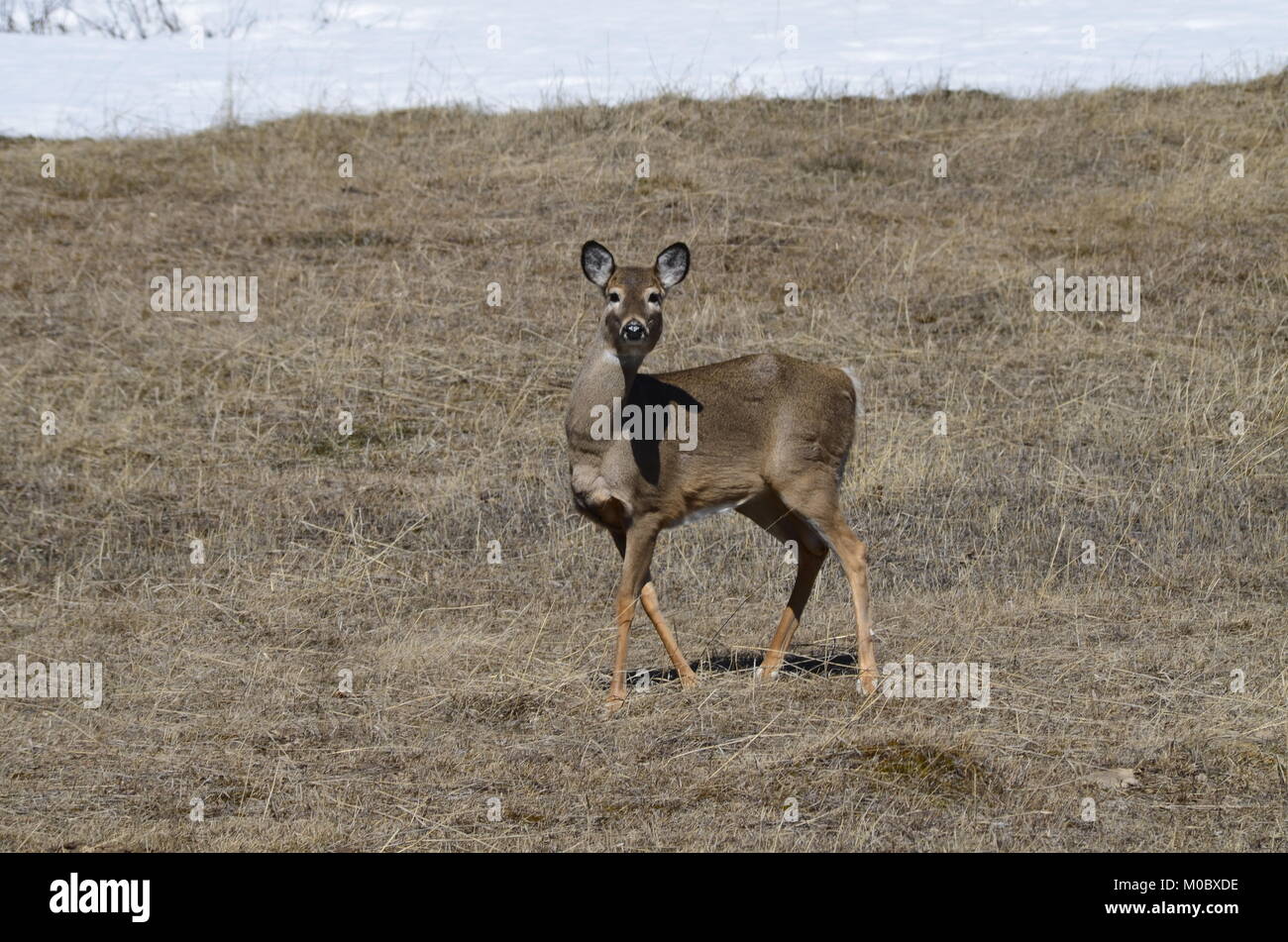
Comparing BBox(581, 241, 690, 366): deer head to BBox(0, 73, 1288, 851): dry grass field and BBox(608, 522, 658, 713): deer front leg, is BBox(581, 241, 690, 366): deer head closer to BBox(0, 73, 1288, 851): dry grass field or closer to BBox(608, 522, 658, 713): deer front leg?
BBox(608, 522, 658, 713): deer front leg

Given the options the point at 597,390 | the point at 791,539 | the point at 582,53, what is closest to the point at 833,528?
the point at 791,539

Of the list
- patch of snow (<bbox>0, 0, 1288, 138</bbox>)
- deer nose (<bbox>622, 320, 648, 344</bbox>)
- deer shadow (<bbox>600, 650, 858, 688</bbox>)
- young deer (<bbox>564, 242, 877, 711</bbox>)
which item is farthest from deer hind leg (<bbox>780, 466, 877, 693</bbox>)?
patch of snow (<bbox>0, 0, 1288, 138</bbox>)

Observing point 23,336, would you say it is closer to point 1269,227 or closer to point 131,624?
point 131,624

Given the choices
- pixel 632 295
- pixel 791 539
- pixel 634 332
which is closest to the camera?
pixel 634 332

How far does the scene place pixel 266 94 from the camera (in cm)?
2000

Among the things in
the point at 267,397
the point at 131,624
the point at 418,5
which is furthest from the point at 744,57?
the point at 131,624

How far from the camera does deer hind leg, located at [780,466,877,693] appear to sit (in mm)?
7695

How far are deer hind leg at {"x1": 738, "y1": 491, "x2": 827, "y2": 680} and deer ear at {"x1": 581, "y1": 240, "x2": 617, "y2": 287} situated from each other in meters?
1.29

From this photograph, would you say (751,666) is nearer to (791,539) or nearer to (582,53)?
(791,539)

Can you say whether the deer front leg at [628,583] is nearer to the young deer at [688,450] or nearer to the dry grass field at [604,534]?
the young deer at [688,450]

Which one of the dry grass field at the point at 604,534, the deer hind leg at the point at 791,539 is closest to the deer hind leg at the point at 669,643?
the dry grass field at the point at 604,534

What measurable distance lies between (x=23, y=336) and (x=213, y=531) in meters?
4.45

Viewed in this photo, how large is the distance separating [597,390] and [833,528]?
1264 millimetres

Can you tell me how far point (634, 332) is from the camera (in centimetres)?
720
